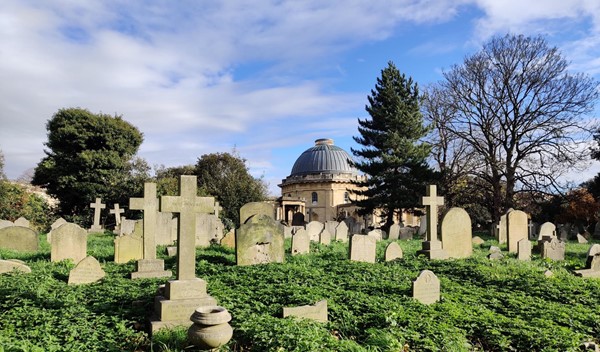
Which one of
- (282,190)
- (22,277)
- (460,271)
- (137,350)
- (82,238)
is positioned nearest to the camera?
(137,350)

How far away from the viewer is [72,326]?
5.30 m

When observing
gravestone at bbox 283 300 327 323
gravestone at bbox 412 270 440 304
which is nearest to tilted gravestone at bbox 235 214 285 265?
gravestone at bbox 412 270 440 304

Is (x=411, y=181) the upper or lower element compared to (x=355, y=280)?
upper

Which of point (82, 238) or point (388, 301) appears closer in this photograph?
point (388, 301)

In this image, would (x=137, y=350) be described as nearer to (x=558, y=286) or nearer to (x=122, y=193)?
(x=558, y=286)

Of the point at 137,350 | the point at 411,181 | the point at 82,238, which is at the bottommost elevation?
the point at 137,350

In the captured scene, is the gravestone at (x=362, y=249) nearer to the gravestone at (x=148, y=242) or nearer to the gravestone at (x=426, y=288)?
the gravestone at (x=426, y=288)

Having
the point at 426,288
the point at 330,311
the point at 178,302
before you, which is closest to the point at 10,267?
the point at 178,302

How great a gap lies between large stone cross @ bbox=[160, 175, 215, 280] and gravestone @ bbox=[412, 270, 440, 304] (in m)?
3.51

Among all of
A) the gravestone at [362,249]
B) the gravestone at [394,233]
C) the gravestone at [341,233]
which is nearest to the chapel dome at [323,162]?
the gravestone at [394,233]

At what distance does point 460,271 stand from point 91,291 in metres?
7.41

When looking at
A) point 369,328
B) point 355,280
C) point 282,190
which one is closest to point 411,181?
point 355,280

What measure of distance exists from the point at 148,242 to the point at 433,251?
298 inches

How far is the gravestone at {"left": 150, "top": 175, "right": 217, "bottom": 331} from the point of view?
583 cm
